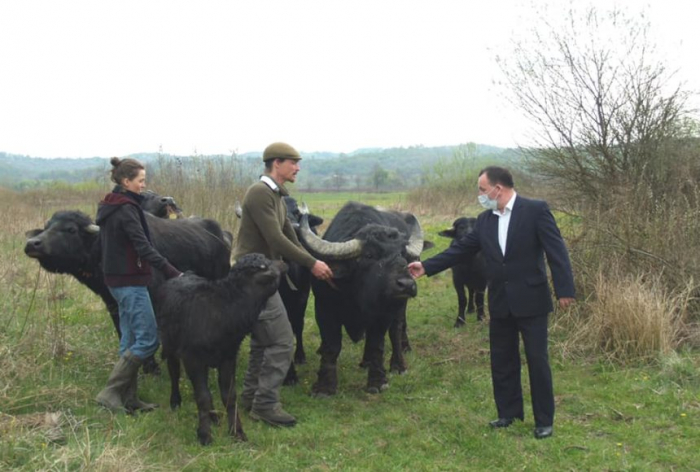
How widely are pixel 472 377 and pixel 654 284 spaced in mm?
2986

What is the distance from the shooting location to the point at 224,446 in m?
4.96

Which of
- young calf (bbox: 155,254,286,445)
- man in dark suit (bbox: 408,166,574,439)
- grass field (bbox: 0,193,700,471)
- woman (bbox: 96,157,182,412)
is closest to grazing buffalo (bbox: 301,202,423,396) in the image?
grass field (bbox: 0,193,700,471)

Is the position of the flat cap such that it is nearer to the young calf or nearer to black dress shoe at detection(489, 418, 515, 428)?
the young calf

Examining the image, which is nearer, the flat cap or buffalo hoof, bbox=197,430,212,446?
buffalo hoof, bbox=197,430,212,446

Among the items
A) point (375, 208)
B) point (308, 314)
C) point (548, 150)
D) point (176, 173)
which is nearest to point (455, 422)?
point (375, 208)

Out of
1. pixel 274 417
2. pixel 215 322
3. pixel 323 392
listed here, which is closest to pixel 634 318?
pixel 323 392

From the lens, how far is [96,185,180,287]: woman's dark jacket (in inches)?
204

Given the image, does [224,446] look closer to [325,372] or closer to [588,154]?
[325,372]

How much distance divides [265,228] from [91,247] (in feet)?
7.82

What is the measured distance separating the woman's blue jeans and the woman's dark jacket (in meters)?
0.09

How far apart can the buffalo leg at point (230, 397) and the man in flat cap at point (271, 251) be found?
432 mm

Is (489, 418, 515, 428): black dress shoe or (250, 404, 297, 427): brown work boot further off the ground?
(489, 418, 515, 428): black dress shoe

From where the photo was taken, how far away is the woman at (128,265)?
5230mm

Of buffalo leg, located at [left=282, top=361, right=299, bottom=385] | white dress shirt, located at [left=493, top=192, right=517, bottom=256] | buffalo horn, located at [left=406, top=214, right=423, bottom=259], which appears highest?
white dress shirt, located at [left=493, top=192, right=517, bottom=256]
